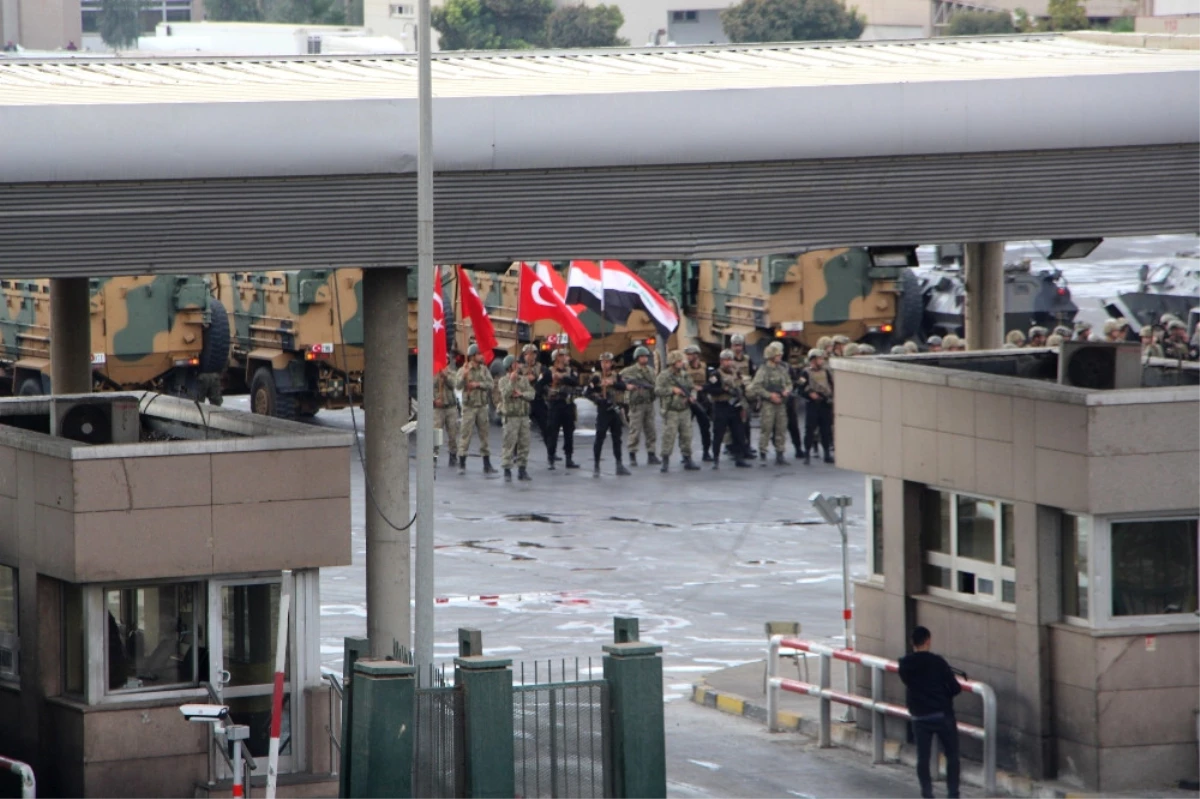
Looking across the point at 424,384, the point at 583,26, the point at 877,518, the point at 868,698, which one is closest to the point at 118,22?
the point at 583,26

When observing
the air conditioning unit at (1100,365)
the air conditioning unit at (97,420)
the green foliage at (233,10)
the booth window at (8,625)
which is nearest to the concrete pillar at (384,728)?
the booth window at (8,625)

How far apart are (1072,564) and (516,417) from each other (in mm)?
14355

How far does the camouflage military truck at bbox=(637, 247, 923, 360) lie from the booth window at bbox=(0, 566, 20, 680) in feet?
61.0

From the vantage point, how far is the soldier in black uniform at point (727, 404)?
28.5 meters

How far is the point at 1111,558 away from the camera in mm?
13789

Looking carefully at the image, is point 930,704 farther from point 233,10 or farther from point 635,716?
point 233,10

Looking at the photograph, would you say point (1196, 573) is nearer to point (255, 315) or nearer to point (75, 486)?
point (75, 486)

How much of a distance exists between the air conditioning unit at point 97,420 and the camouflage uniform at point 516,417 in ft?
42.4

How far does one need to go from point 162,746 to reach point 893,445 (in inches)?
221

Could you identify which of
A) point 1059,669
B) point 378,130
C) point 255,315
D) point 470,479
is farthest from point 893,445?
point 255,315

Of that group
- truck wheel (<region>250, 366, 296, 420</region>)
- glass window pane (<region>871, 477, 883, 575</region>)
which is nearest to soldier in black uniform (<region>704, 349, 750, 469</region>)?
truck wheel (<region>250, 366, 296, 420</region>)

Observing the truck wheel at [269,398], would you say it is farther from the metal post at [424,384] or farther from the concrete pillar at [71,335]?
the metal post at [424,384]

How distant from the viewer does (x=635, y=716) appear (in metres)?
12.5

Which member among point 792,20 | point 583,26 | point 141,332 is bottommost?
point 141,332
